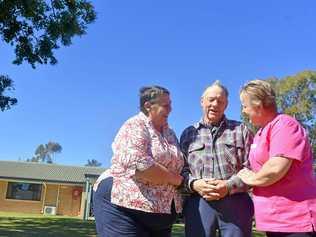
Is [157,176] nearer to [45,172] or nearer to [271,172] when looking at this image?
[271,172]

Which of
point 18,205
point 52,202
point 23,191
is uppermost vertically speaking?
point 23,191

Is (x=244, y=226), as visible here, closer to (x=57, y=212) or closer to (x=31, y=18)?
(x=31, y=18)

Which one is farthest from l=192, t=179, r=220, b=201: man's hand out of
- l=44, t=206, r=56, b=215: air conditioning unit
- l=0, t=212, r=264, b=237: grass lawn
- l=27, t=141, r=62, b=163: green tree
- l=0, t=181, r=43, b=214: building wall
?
l=27, t=141, r=62, b=163: green tree

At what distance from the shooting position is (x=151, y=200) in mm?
3781

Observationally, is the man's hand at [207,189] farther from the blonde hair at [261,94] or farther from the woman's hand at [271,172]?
the blonde hair at [261,94]

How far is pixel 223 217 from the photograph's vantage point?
3760 mm

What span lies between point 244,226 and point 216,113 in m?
0.90

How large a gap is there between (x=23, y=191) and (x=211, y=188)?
1438 inches

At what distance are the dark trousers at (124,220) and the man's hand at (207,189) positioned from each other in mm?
310

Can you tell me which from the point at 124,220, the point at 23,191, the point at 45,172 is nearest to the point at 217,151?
the point at 124,220

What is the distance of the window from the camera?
37906 millimetres

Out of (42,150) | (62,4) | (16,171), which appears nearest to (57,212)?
(16,171)

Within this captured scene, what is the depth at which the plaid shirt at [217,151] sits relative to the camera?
3.85m

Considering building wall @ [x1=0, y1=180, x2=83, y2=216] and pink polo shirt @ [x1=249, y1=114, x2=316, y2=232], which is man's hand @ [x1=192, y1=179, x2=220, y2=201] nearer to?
pink polo shirt @ [x1=249, y1=114, x2=316, y2=232]
